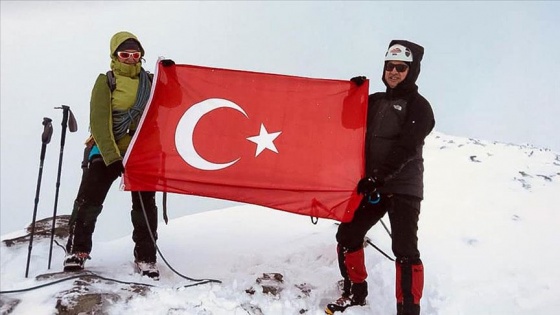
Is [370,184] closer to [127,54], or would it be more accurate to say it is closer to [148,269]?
[148,269]

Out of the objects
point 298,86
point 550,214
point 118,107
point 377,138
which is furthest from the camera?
point 550,214

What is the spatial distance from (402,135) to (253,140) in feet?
6.08

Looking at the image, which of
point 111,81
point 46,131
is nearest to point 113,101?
point 111,81

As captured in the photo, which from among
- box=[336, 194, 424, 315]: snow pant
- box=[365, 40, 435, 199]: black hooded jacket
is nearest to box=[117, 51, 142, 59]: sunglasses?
box=[365, 40, 435, 199]: black hooded jacket

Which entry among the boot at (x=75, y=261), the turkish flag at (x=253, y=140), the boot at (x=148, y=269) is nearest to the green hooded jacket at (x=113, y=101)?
the turkish flag at (x=253, y=140)

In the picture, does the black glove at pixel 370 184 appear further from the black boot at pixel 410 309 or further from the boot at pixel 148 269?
the boot at pixel 148 269

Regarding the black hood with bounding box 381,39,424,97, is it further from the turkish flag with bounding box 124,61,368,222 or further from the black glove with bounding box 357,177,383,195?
the black glove with bounding box 357,177,383,195

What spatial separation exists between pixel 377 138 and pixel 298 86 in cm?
135

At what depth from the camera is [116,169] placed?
19.9 feet

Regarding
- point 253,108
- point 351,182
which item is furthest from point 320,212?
point 253,108

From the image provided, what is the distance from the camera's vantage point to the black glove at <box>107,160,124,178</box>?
590 centimetres

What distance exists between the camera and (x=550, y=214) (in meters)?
8.07

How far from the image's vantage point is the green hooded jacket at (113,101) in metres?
5.75

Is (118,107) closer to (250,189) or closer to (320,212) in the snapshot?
(250,189)
